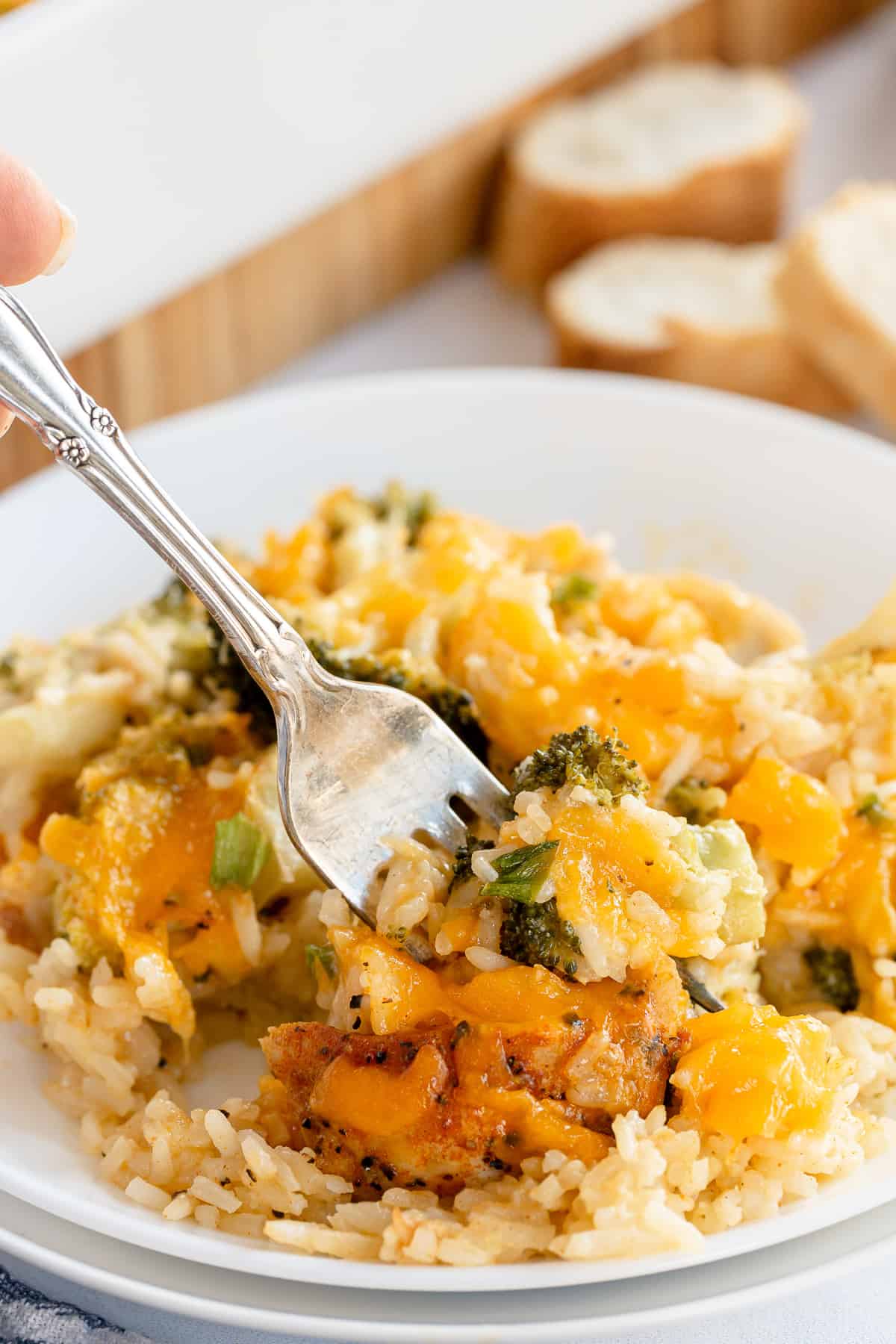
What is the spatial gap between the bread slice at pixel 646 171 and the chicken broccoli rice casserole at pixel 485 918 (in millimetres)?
3010

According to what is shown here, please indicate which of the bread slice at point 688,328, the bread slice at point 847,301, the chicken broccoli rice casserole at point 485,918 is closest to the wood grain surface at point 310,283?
the bread slice at point 688,328

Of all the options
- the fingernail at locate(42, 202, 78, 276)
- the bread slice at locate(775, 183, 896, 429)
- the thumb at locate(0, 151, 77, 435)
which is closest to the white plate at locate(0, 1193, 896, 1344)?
the thumb at locate(0, 151, 77, 435)

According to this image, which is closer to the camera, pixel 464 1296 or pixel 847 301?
pixel 464 1296

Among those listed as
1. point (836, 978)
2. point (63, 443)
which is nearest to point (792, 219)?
point (836, 978)

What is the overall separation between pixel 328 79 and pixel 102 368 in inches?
53.4

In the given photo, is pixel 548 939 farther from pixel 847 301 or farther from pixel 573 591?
pixel 847 301

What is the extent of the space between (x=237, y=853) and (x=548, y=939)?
0.78m

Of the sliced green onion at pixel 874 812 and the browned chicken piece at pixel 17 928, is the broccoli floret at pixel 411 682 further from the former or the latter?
the sliced green onion at pixel 874 812

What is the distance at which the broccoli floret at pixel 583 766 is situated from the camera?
9.40 feet

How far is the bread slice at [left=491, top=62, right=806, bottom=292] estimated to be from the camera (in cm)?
→ 654

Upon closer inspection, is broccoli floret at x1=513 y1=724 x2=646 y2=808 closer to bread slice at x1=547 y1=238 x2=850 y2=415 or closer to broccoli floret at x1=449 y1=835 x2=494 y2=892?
broccoli floret at x1=449 y1=835 x2=494 y2=892

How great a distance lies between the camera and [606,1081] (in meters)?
2.68

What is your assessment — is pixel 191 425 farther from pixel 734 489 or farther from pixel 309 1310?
pixel 309 1310

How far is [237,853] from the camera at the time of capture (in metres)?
3.17
